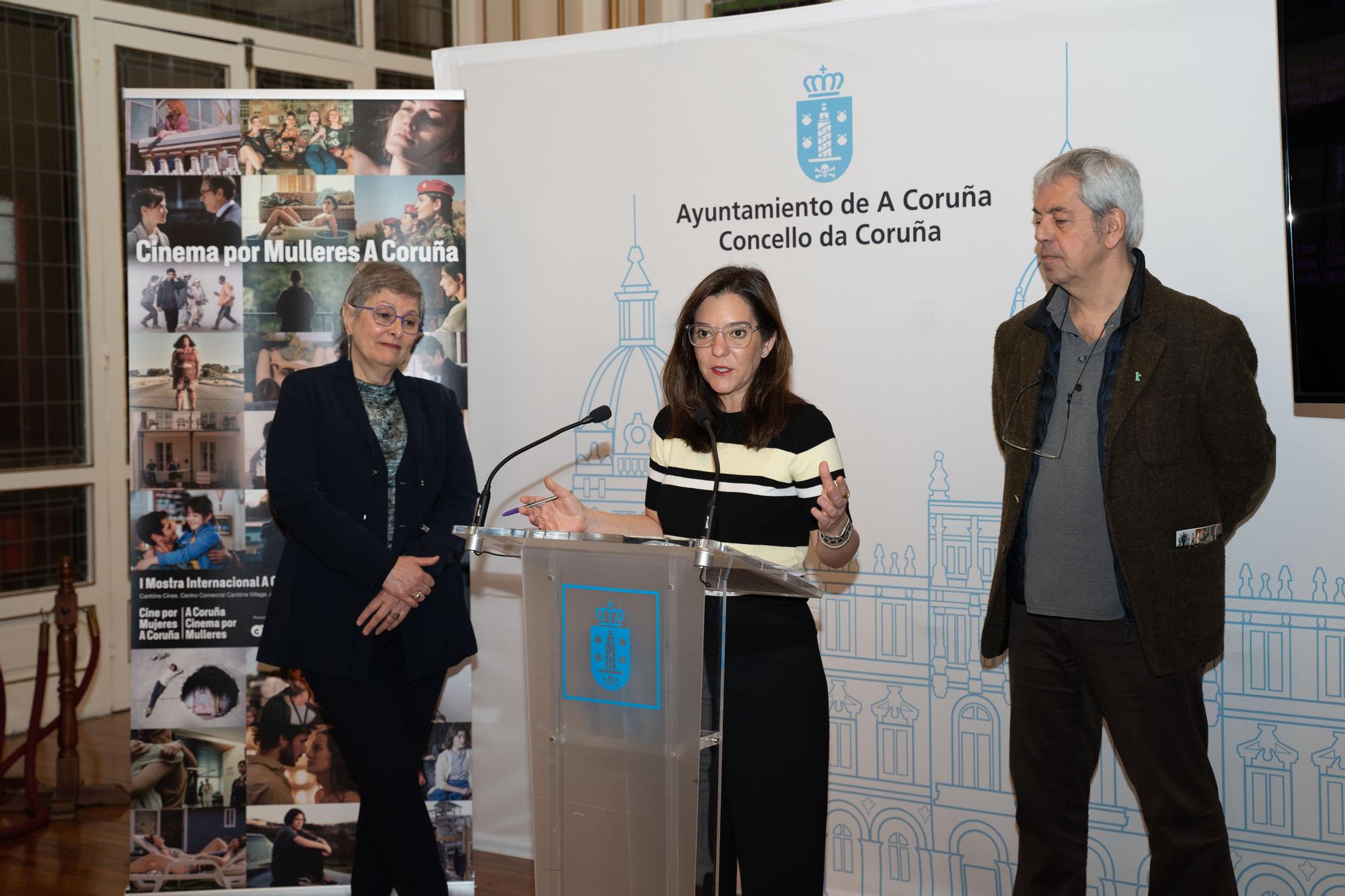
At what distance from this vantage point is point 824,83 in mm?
3408

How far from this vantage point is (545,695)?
6.25 feet

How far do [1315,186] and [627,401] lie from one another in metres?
A: 2.06

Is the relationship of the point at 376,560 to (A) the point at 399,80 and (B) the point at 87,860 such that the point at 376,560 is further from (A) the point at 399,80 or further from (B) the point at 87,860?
(A) the point at 399,80

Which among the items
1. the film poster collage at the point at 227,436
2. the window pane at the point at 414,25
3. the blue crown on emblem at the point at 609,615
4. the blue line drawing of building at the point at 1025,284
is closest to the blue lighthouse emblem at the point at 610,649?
the blue crown on emblem at the point at 609,615

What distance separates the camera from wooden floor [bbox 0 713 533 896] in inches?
142

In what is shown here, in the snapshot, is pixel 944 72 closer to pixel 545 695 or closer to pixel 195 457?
pixel 545 695

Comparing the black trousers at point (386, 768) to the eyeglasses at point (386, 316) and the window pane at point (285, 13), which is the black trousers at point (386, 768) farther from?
the window pane at point (285, 13)

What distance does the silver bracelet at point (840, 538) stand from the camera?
216 centimetres

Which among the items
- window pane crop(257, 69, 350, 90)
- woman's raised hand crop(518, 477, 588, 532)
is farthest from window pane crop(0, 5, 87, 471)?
woman's raised hand crop(518, 477, 588, 532)

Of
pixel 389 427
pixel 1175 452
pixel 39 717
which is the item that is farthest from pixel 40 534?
pixel 1175 452

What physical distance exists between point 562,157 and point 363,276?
104 cm

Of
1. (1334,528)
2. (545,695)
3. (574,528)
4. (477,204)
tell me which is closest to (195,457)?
(477,204)

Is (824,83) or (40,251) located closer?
(824,83)

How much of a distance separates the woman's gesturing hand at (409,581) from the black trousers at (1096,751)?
57.6 inches
